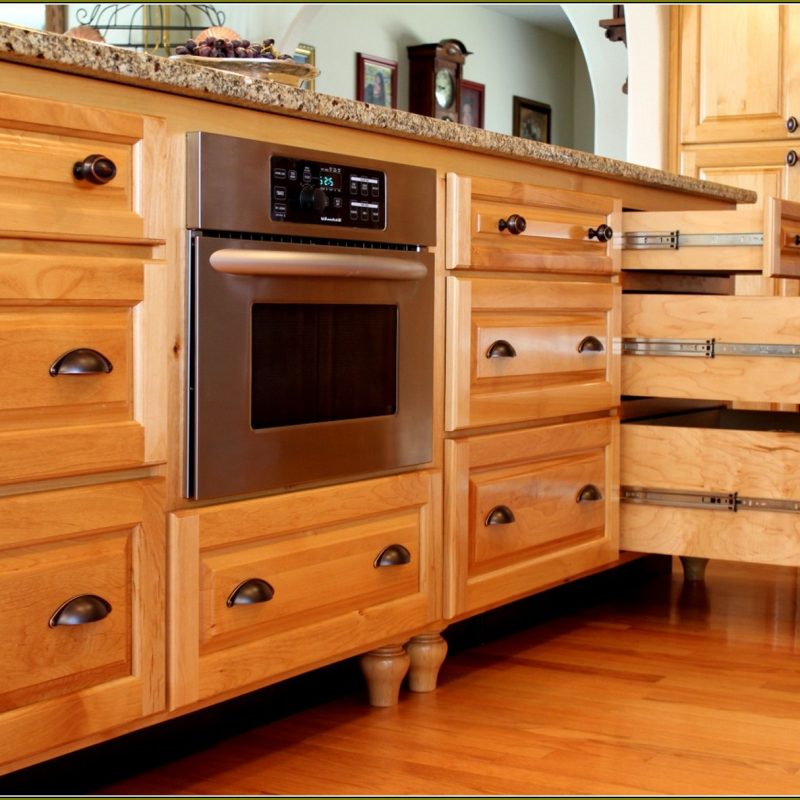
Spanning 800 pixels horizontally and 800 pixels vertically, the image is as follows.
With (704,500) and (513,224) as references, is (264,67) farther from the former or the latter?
(704,500)

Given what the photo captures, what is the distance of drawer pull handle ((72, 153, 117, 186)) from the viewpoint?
1.33 m

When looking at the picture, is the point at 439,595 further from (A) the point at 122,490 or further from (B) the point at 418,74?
(B) the point at 418,74

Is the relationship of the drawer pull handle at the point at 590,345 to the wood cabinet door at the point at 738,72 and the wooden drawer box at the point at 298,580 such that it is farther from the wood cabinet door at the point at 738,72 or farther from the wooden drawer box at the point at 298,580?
the wood cabinet door at the point at 738,72

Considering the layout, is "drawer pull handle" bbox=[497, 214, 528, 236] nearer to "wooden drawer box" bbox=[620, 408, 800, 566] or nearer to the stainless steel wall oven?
the stainless steel wall oven

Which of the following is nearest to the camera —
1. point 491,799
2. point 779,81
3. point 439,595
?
point 491,799

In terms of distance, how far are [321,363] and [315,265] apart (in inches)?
5.6

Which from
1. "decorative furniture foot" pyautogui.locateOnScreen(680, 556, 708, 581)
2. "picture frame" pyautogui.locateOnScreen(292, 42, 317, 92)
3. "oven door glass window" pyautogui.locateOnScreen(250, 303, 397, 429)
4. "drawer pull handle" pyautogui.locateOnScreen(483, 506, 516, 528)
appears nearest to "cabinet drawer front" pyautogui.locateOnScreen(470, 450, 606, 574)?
"drawer pull handle" pyautogui.locateOnScreen(483, 506, 516, 528)

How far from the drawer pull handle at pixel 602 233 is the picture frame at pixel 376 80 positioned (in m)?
5.68

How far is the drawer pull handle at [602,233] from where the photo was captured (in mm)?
2277

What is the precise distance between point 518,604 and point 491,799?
93 centimetres

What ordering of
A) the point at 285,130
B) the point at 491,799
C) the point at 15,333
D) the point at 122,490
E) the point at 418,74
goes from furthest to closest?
the point at 418,74, the point at 285,130, the point at 491,799, the point at 122,490, the point at 15,333

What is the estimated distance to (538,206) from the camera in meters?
2.13

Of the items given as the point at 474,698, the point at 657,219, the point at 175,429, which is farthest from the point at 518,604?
the point at 175,429

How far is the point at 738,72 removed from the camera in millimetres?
4016
